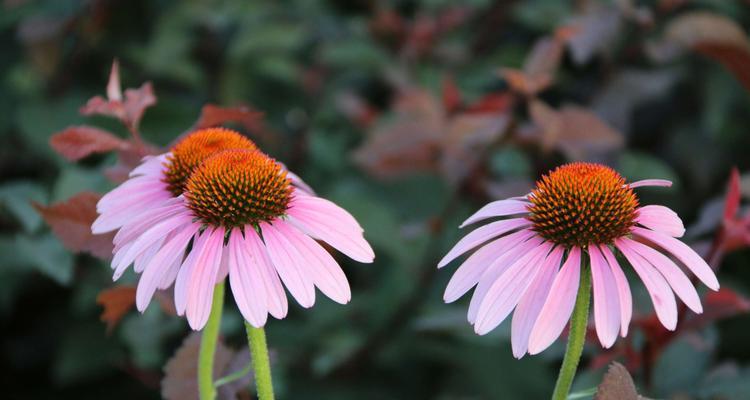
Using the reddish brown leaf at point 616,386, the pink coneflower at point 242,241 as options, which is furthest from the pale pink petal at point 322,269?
the reddish brown leaf at point 616,386

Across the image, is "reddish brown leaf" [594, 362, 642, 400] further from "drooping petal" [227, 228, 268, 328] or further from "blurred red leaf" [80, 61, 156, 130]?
"blurred red leaf" [80, 61, 156, 130]

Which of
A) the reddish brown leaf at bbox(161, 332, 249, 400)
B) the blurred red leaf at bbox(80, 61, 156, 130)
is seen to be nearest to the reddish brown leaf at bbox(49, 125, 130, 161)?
the blurred red leaf at bbox(80, 61, 156, 130)

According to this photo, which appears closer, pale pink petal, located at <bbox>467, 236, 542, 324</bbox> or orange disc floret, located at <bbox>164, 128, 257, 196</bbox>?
pale pink petal, located at <bbox>467, 236, 542, 324</bbox>

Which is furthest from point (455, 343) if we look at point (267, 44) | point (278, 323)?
point (267, 44)

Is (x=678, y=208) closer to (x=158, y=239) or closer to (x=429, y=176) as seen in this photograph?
(x=429, y=176)

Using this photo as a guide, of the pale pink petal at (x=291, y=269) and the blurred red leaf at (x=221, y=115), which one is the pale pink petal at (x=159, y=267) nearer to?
the pale pink petal at (x=291, y=269)

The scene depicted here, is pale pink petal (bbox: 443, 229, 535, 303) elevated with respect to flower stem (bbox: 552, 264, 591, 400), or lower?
elevated
